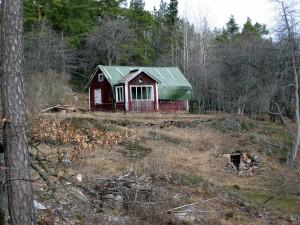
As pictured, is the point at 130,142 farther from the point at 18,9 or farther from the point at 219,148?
the point at 18,9

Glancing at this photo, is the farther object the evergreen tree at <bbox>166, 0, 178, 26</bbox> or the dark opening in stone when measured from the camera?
the evergreen tree at <bbox>166, 0, 178, 26</bbox>

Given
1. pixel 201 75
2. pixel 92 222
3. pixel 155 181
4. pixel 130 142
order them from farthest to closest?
pixel 201 75
pixel 130 142
pixel 155 181
pixel 92 222

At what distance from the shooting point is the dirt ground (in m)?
9.44

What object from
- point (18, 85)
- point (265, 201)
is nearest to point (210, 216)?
point (265, 201)

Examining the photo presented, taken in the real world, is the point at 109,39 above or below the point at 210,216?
above

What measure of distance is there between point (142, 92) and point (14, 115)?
2840cm

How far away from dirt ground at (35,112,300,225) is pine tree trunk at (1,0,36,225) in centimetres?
87

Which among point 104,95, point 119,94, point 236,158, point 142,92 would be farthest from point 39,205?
point 104,95

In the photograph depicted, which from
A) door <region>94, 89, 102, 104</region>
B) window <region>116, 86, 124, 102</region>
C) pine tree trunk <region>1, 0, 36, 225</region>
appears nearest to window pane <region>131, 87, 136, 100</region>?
window <region>116, 86, 124, 102</region>

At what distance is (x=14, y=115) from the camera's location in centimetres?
548

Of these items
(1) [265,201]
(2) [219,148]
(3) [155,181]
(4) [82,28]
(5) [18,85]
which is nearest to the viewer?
(5) [18,85]

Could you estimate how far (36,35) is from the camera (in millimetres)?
37781

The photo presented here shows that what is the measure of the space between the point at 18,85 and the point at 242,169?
1755 cm

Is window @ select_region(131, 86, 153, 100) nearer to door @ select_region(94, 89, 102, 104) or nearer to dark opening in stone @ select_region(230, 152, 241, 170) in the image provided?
door @ select_region(94, 89, 102, 104)
